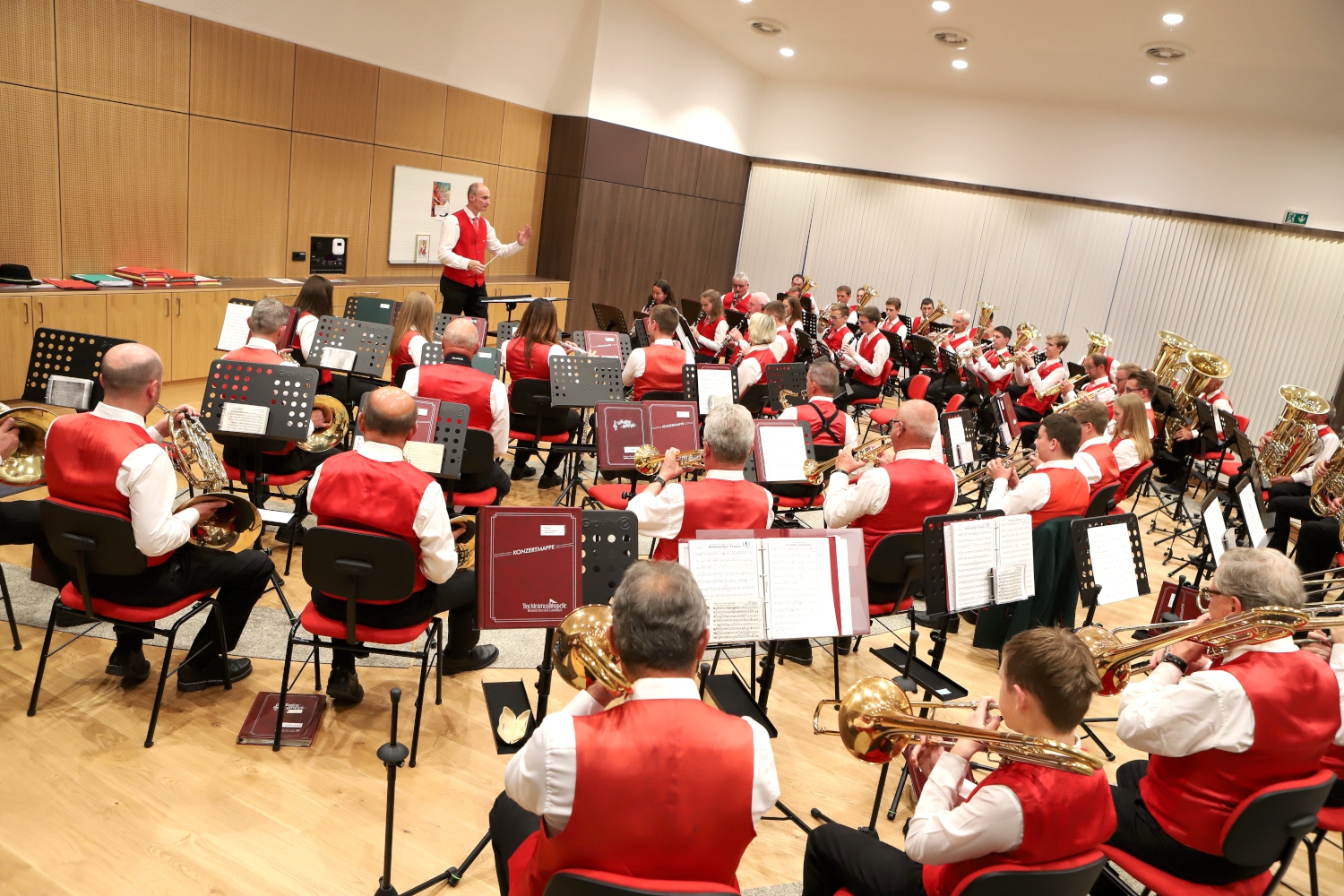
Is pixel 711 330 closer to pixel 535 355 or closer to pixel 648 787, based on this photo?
pixel 535 355

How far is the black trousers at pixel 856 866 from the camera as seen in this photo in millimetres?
2492

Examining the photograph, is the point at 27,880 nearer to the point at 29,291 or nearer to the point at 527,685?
the point at 527,685

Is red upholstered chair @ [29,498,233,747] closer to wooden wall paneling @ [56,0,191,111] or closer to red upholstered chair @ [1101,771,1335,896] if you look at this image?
red upholstered chair @ [1101,771,1335,896]

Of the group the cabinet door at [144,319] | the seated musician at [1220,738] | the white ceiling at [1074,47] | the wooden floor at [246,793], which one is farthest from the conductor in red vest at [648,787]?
the white ceiling at [1074,47]

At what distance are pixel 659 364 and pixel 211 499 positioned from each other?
395 centimetres

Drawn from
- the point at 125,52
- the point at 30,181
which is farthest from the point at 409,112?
the point at 30,181

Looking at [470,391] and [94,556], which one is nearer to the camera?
[94,556]

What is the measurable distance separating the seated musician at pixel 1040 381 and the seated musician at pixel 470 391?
6.32 m

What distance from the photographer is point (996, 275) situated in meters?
14.8

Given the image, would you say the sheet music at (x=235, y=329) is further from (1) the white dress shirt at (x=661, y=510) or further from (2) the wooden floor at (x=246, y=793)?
(1) the white dress shirt at (x=661, y=510)

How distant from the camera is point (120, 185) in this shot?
8078 mm

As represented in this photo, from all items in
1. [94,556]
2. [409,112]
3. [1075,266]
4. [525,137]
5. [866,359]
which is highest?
[525,137]

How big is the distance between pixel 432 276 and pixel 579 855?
437 inches

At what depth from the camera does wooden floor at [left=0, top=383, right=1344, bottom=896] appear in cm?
298
